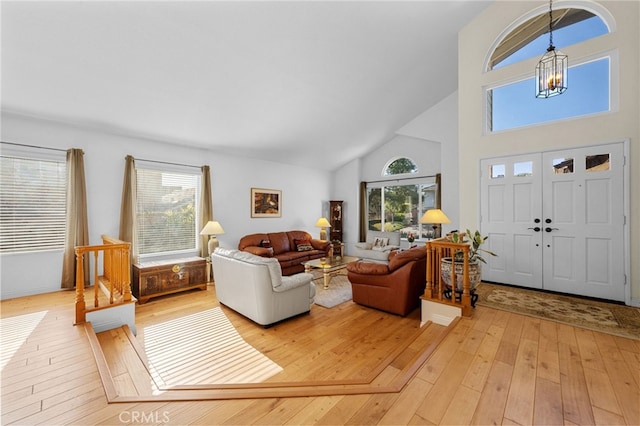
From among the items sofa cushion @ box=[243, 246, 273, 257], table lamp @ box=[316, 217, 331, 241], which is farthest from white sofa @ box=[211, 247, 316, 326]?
table lamp @ box=[316, 217, 331, 241]

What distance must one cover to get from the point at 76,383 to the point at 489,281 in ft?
16.5

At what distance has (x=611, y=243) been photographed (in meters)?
3.22

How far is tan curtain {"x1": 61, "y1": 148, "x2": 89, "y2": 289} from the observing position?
402 cm

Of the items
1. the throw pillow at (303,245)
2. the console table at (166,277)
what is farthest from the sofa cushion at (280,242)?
the console table at (166,277)

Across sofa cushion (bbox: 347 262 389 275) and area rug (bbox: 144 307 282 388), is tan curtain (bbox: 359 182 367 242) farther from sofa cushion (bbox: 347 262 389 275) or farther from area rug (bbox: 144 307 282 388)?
area rug (bbox: 144 307 282 388)

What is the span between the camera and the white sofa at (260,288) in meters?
3.28

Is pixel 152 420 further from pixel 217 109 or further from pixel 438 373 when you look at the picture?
pixel 217 109

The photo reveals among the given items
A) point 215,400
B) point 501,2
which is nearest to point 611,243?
point 501,2

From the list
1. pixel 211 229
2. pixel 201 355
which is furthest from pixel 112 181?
pixel 201 355

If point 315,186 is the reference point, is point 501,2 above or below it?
above

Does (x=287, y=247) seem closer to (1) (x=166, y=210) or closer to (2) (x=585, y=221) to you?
(1) (x=166, y=210)

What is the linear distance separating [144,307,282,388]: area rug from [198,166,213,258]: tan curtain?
2.21 meters

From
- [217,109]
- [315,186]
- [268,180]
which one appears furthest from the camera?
[315,186]

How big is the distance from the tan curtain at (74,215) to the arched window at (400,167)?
7198mm
